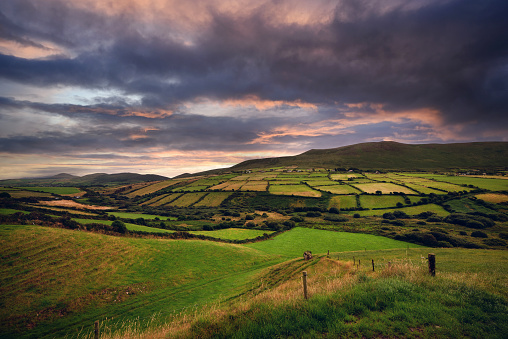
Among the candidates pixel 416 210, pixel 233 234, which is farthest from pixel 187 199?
pixel 416 210

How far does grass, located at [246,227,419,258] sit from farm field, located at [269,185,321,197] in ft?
Result: 162

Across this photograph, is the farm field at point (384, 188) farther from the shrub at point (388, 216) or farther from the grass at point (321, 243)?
the grass at point (321, 243)

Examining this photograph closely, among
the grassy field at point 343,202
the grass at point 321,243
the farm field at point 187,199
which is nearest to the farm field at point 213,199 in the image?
the farm field at point 187,199

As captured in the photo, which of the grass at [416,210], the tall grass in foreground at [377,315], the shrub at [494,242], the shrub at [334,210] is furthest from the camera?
the shrub at [334,210]

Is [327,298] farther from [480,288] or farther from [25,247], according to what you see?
[25,247]

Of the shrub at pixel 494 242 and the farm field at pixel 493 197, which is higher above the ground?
the farm field at pixel 493 197

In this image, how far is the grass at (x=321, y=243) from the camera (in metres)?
42.8

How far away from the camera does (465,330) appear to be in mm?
6852

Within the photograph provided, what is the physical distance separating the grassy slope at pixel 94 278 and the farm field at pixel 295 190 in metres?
76.8

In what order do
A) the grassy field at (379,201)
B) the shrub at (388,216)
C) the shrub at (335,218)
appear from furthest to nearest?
the grassy field at (379,201)
the shrub at (335,218)
the shrub at (388,216)

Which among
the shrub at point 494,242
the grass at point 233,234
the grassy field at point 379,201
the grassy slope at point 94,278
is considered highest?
the grassy slope at point 94,278

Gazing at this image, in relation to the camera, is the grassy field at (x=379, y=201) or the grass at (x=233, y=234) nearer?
the grass at (x=233, y=234)

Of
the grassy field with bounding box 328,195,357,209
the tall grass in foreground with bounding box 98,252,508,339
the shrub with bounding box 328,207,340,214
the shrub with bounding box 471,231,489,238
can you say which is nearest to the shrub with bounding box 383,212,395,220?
the grassy field with bounding box 328,195,357,209

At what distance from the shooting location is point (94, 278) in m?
21.7
